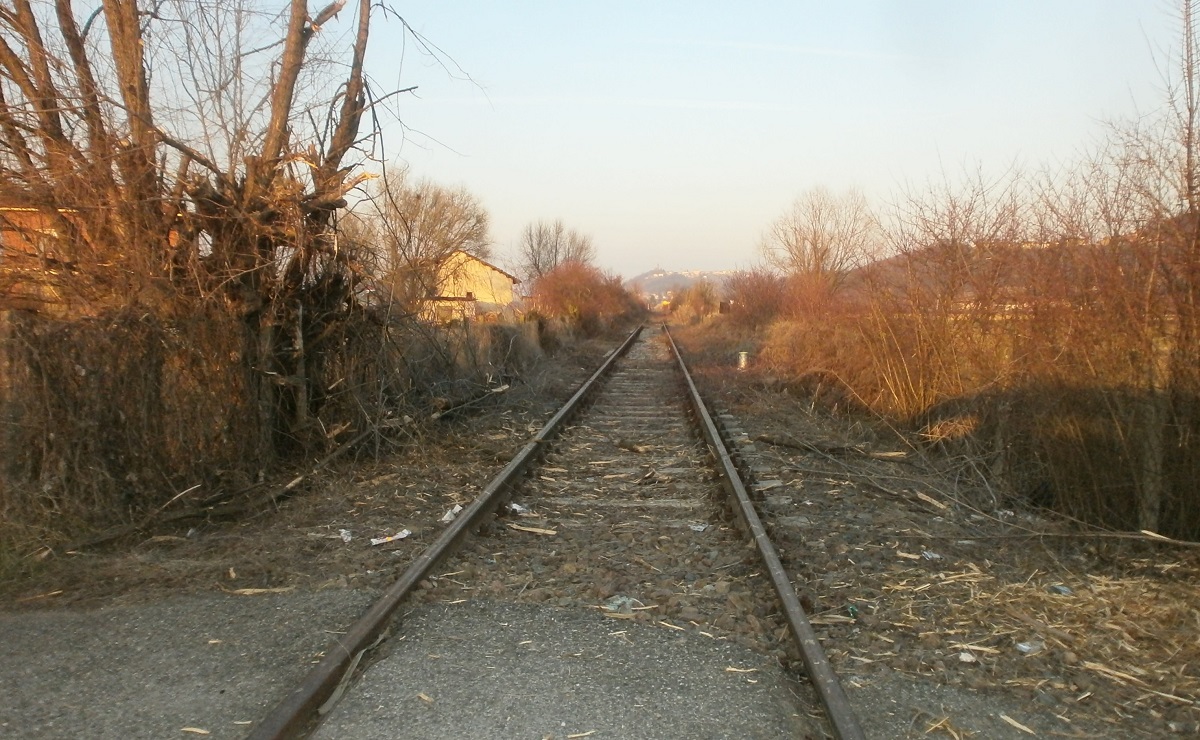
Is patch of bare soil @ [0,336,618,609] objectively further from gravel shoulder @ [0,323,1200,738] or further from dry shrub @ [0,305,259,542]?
dry shrub @ [0,305,259,542]

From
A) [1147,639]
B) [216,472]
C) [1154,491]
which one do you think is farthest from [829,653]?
[216,472]

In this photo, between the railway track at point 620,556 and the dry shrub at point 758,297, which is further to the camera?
the dry shrub at point 758,297

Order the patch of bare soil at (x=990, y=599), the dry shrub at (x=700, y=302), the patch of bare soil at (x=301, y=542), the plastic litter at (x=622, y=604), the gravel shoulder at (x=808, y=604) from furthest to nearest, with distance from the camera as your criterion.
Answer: the dry shrub at (x=700, y=302)
the patch of bare soil at (x=301, y=542)
the plastic litter at (x=622, y=604)
the patch of bare soil at (x=990, y=599)
the gravel shoulder at (x=808, y=604)

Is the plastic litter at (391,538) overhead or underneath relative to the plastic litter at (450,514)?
underneath

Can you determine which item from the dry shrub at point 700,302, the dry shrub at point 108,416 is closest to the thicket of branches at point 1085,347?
the dry shrub at point 108,416

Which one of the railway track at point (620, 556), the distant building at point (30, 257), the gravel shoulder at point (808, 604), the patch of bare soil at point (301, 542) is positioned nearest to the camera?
the gravel shoulder at point (808, 604)

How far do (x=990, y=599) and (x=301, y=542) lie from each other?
4727 mm

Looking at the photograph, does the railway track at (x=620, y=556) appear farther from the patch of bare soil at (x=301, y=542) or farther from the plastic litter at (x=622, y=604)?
the patch of bare soil at (x=301, y=542)

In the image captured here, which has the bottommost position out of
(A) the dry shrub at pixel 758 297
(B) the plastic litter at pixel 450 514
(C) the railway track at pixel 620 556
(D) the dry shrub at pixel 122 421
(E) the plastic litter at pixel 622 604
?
(E) the plastic litter at pixel 622 604

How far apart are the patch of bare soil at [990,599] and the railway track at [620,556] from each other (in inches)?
12.3

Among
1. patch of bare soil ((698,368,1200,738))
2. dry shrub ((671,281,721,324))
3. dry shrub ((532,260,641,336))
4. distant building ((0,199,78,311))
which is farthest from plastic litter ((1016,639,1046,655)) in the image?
→ dry shrub ((671,281,721,324))

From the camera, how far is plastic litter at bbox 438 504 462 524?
7.05 m

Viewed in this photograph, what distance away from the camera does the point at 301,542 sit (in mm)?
6477

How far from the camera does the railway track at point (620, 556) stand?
14.4 ft
